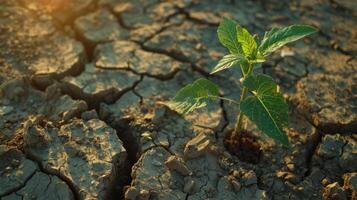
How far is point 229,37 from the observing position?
2.62m

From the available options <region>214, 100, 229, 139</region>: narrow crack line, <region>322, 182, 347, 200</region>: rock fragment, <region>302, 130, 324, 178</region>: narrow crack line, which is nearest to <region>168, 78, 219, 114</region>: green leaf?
<region>214, 100, 229, 139</region>: narrow crack line

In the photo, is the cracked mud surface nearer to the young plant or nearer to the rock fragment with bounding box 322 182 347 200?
the rock fragment with bounding box 322 182 347 200

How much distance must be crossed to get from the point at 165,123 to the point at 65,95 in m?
0.78

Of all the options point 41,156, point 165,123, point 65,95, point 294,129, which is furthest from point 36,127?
point 294,129

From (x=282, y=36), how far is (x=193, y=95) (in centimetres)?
66

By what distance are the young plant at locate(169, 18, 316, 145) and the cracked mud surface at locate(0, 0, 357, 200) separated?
337 millimetres

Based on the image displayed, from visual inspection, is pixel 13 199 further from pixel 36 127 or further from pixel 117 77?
pixel 117 77

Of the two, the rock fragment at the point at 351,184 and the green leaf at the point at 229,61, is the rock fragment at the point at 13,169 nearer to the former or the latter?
the green leaf at the point at 229,61

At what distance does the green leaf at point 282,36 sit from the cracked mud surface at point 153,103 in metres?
0.70

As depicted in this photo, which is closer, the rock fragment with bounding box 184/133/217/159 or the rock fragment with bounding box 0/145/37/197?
the rock fragment with bounding box 0/145/37/197

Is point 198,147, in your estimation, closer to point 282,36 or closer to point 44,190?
point 282,36

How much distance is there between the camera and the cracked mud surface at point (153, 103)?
2562 mm

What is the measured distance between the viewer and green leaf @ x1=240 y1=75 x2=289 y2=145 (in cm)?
233

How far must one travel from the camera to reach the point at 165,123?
290 centimetres
